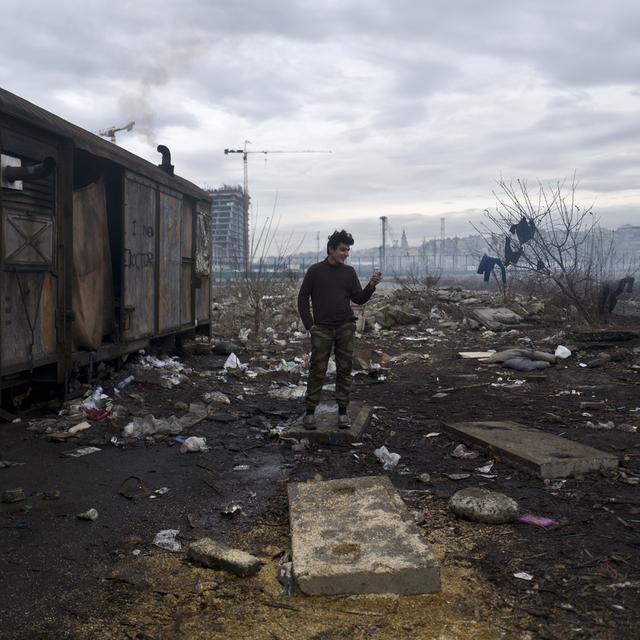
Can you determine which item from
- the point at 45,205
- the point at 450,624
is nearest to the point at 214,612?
the point at 450,624

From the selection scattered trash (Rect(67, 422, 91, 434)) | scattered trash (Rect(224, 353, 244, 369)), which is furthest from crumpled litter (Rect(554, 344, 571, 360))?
scattered trash (Rect(67, 422, 91, 434))

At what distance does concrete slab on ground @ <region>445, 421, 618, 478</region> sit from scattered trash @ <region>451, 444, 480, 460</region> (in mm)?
95

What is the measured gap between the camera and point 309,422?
545 cm

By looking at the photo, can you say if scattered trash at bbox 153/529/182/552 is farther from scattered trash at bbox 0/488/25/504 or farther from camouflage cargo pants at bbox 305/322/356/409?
camouflage cargo pants at bbox 305/322/356/409

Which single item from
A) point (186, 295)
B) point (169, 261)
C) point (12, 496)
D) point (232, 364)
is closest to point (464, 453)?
point (12, 496)

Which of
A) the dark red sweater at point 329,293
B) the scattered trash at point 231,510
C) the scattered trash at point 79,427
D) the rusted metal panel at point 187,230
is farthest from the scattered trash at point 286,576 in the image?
the rusted metal panel at point 187,230

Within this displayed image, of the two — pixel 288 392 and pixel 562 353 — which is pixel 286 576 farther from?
pixel 562 353

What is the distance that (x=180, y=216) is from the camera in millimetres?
9180

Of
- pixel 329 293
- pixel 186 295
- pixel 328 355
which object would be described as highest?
pixel 329 293

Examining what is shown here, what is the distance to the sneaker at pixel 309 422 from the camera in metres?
5.42

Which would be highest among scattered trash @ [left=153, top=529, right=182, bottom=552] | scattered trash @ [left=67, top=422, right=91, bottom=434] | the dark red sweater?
the dark red sweater

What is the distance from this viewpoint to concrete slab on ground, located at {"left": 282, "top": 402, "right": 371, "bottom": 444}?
5.31m

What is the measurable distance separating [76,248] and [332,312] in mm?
2814

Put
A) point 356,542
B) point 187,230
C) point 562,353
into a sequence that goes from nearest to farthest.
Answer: point 356,542 < point 187,230 < point 562,353
